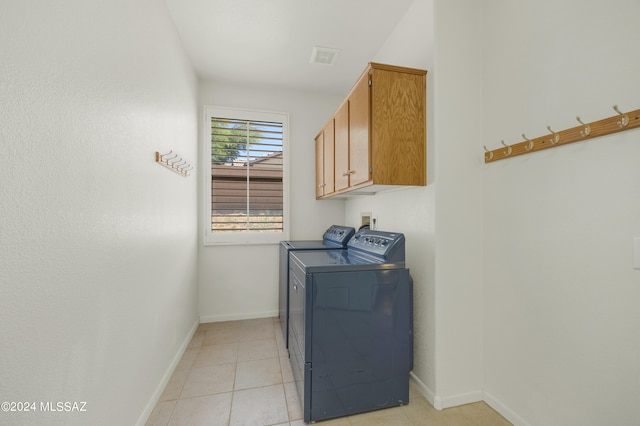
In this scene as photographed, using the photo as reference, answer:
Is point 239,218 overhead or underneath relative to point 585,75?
underneath

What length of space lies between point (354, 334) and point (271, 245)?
193 centimetres

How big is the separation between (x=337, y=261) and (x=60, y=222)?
142 centimetres

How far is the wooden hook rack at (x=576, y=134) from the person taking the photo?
108cm

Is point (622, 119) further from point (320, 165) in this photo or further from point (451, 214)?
point (320, 165)

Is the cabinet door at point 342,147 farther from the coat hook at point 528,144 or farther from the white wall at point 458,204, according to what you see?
the coat hook at point 528,144

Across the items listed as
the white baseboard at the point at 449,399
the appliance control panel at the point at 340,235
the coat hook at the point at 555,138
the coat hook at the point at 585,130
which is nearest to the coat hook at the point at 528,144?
the coat hook at the point at 555,138

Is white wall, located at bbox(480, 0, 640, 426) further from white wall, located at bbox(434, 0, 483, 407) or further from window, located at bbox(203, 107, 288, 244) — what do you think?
window, located at bbox(203, 107, 288, 244)

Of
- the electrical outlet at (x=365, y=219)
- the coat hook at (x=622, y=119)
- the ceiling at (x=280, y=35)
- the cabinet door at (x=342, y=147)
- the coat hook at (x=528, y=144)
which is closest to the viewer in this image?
the coat hook at (x=622, y=119)

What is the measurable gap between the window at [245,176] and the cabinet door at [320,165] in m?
0.42

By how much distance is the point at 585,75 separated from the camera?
1234 millimetres

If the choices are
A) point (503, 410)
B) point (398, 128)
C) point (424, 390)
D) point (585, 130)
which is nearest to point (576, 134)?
point (585, 130)

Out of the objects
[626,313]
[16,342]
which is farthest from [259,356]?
[626,313]

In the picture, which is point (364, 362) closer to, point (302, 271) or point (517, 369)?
point (302, 271)

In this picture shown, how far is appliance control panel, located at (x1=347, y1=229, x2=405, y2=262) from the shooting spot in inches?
69.7
